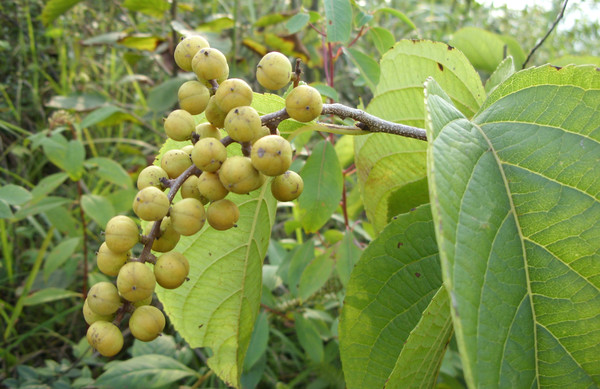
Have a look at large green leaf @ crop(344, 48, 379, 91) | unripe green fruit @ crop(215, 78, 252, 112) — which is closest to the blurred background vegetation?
large green leaf @ crop(344, 48, 379, 91)

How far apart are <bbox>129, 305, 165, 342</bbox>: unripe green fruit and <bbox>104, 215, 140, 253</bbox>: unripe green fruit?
12cm

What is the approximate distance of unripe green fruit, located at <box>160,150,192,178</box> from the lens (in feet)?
3.12

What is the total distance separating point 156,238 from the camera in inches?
35.4

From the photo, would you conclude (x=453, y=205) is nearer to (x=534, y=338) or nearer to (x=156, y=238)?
(x=534, y=338)

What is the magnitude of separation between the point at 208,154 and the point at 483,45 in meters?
1.48

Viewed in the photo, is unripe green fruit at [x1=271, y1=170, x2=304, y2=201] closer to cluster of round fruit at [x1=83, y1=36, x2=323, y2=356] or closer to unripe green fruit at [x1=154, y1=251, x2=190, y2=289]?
cluster of round fruit at [x1=83, y1=36, x2=323, y2=356]

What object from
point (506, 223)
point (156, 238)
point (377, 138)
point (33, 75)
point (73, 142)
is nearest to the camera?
point (506, 223)

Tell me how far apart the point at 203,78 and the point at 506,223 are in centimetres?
62

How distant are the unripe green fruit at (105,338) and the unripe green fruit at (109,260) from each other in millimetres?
93

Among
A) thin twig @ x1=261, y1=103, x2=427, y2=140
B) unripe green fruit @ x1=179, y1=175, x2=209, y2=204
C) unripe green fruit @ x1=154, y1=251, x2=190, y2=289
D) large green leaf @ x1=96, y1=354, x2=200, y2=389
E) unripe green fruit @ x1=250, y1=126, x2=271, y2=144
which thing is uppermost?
thin twig @ x1=261, y1=103, x2=427, y2=140

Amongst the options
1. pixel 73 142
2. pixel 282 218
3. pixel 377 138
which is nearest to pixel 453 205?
pixel 377 138

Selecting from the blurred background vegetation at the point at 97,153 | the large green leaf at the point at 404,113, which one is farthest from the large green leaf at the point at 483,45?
the large green leaf at the point at 404,113

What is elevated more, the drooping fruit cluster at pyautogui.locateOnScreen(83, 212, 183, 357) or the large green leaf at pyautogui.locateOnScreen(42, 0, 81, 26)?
the drooping fruit cluster at pyautogui.locateOnScreen(83, 212, 183, 357)

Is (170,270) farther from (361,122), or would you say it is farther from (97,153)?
(97,153)
